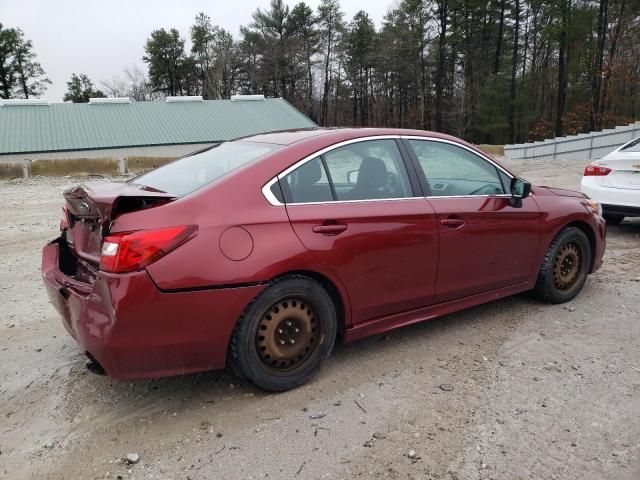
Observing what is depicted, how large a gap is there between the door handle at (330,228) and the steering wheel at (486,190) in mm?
1291

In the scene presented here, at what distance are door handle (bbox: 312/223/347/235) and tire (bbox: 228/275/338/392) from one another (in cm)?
30

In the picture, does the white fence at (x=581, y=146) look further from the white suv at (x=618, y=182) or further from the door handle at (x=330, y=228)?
the door handle at (x=330, y=228)

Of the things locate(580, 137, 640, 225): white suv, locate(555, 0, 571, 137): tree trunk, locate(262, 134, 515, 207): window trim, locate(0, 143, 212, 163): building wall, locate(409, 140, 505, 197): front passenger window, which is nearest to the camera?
locate(262, 134, 515, 207): window trim

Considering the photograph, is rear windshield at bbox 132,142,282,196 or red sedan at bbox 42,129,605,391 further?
rear windshield at bbox 132,142,282,196

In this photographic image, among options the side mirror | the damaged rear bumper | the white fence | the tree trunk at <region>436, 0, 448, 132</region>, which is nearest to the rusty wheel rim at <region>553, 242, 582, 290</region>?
the side mirror

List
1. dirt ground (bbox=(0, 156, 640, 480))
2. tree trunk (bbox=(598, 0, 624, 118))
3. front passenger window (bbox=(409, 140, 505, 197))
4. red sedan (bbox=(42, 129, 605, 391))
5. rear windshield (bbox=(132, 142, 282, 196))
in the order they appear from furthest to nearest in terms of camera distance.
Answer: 1. tree trunk (bbox=(598, 0, 624, 118))
2. front passenger window (bbox=(409, 140, 505, 197))
3. rear windshield (bbox=(132, 142, 282, 196))
4. red sedan (bbox=(42, 129, 605, 391))
5. dirt ground (bbox=(0, 156, 640, 480))

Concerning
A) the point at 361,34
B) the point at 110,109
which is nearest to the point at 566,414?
the point at 110,109

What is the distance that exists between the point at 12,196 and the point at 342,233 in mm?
11879

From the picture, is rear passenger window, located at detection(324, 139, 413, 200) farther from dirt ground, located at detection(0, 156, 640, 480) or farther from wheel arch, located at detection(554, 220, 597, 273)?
wheel arch, located at detection(554, 220, 597, 273)

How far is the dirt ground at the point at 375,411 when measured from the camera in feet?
7.98

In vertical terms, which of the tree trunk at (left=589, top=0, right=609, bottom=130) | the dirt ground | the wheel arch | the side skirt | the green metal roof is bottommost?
the dirt ground

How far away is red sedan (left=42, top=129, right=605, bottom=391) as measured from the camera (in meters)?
2.58

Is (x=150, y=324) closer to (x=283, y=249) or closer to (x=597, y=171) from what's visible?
(x=283, y=249)

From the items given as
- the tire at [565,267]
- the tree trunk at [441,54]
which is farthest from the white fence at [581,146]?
the tree trunk at [441,54]
